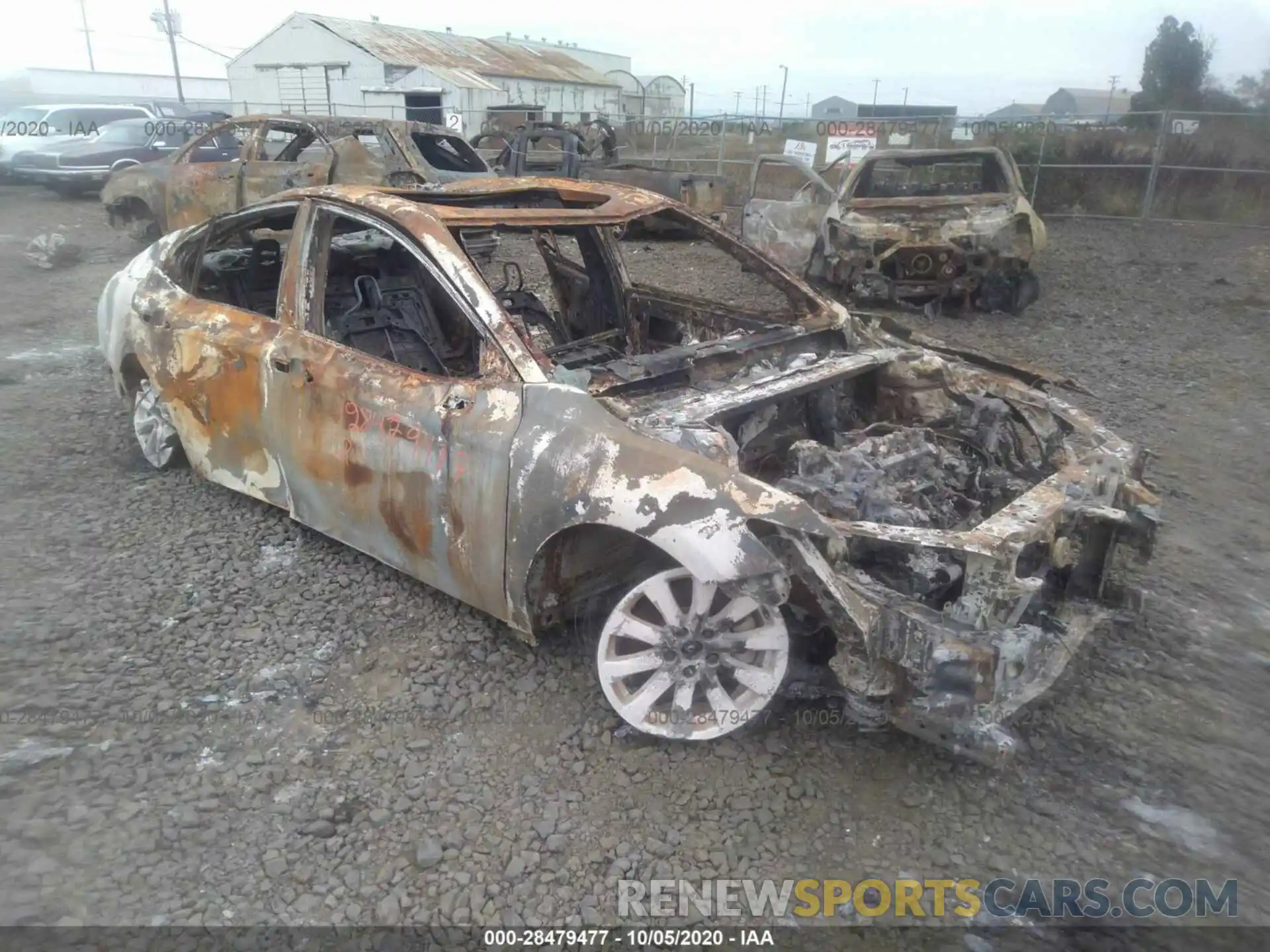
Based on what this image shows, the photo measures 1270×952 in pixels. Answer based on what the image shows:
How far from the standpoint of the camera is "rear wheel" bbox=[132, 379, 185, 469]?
4547 mm

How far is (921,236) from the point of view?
8125mm

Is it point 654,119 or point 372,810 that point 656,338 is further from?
point 654,119

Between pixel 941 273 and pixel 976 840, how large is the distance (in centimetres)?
681

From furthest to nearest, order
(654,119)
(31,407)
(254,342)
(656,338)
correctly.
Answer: (654,119)
(31,407)
(656,338)
(254,342)

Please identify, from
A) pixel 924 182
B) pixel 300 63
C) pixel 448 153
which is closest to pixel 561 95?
pixel 300 63

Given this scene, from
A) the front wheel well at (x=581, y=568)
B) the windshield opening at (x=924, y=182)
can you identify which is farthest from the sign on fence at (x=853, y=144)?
the front wheel well at (x=581, y=568)

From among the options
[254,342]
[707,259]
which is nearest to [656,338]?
[254,342]

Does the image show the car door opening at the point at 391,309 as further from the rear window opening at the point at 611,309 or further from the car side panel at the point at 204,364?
the car side panel at the point at 204,364

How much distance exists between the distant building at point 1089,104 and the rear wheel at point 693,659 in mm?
15283

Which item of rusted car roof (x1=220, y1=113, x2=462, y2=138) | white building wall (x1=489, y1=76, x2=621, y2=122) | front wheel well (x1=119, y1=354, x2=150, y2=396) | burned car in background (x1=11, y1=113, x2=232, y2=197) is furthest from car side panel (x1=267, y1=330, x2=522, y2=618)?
white building wall (x1=489, y1=76, x2=621, y2=122)

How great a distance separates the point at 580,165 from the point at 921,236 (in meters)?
6.89

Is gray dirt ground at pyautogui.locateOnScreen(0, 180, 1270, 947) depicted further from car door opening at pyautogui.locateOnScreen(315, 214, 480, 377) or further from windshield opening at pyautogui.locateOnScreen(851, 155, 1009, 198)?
windshield opening at pyautogui.locateOnScreen(851, 155, 1009, 198)

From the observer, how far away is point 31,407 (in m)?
5.59

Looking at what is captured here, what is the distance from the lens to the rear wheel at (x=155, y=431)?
4.55 m
